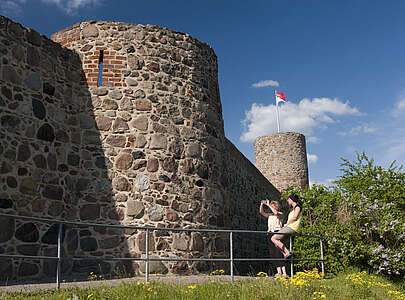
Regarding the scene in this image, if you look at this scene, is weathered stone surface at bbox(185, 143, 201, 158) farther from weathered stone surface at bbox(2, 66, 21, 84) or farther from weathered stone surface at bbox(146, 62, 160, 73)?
weathered stone surface at bbox(2, 66, 21, 84)

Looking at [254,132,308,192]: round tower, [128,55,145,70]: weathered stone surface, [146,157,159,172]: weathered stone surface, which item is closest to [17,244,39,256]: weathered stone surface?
[146,157,159,172]: weathered stone surface

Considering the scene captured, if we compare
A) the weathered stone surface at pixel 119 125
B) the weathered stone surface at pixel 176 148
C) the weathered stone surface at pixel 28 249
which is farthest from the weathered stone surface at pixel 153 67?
the weathered stone surface at pixel 28 249

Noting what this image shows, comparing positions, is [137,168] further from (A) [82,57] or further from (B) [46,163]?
(A) [82,57]

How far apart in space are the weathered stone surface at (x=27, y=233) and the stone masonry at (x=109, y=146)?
0.02 m

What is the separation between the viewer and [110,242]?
8.14m

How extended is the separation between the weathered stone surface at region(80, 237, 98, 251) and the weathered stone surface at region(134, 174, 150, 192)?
1305 mm

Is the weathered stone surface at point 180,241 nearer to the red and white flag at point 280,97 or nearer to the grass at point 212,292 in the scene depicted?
the grass at point 212,292

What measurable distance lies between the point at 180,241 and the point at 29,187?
3066mm

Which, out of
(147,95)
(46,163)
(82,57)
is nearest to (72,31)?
(82,57)

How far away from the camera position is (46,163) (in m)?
7.91

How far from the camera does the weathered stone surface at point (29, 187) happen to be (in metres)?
7.38

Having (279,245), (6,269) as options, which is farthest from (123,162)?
(279,245)

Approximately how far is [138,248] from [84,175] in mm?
1823

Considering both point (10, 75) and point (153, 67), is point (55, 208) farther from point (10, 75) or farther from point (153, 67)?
point (153, 67)
